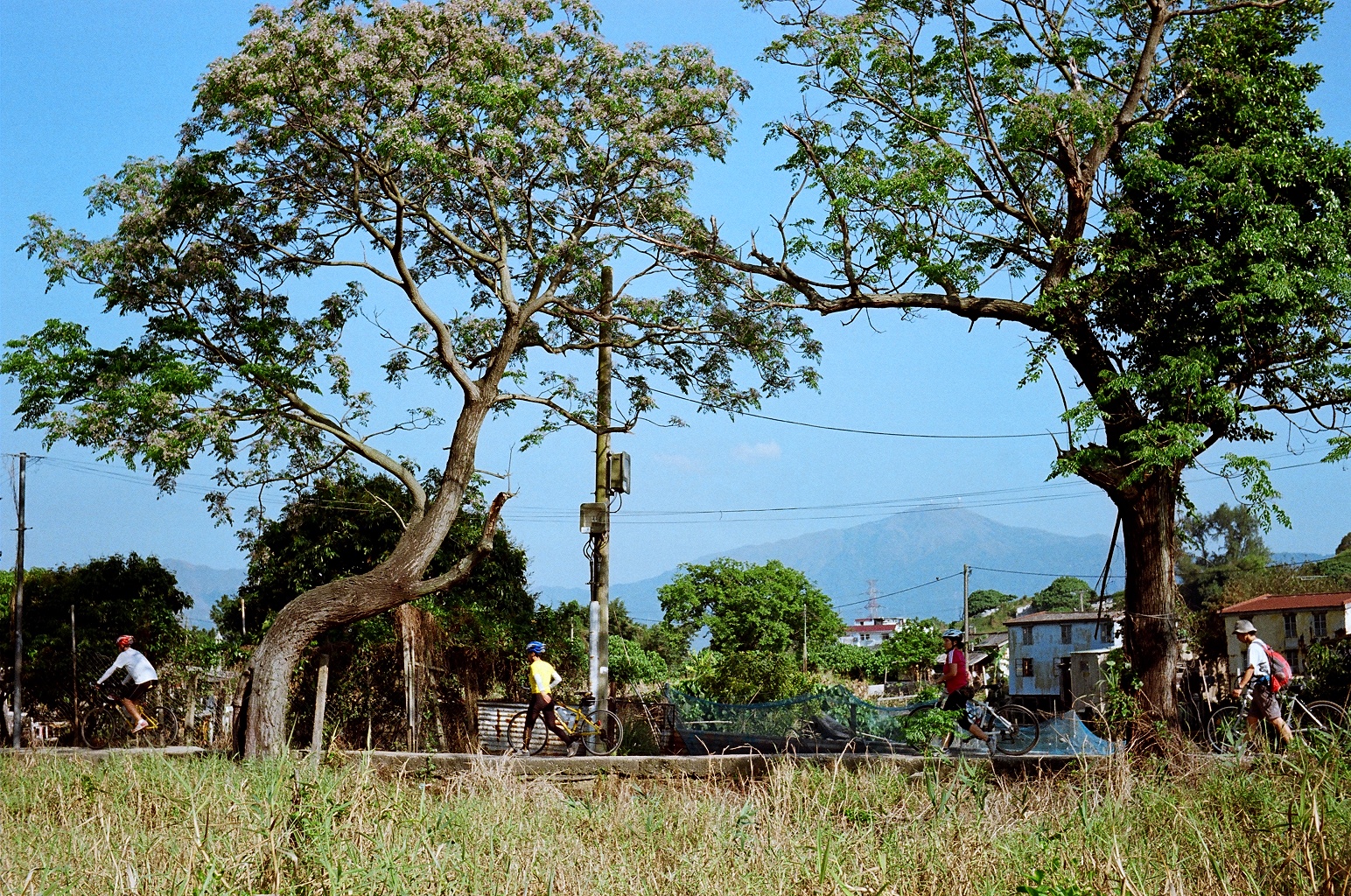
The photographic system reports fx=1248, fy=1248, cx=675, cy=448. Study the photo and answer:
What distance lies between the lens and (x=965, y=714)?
51.2ft

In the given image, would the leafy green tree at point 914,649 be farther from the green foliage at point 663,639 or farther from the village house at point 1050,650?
the green foliage at point 663,639

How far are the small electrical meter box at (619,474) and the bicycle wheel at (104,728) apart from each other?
29.0 ft

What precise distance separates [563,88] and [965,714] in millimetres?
11339

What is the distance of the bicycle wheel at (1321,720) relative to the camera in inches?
310

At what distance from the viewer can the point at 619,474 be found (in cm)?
1958

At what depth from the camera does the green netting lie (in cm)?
1636

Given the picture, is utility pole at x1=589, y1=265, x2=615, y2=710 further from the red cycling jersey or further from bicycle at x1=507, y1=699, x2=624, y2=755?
the red cycling jersey

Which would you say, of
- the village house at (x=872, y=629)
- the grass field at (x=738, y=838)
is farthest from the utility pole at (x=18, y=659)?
the village house at (x=872, y=629)

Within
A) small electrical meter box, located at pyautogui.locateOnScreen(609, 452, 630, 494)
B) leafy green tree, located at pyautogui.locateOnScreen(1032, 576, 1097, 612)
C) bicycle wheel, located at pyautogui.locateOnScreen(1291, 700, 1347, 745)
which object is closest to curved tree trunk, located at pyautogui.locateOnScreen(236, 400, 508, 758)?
small electrical meter box, located at pyautogui.locateOnScreen(609, 452, 630, 494)

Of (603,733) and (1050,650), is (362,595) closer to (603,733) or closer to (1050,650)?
(603,733)

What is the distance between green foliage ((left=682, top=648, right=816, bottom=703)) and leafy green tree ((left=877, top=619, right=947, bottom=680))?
3381cm

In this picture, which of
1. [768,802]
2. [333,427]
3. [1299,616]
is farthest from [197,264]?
[1299,616]

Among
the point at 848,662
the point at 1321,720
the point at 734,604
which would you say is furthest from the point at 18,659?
the point at 848,662

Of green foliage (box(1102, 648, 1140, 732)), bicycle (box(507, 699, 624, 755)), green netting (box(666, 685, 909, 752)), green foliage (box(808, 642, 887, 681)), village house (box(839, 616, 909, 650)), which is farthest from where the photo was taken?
village house (box(839, 616, 909, 650))
